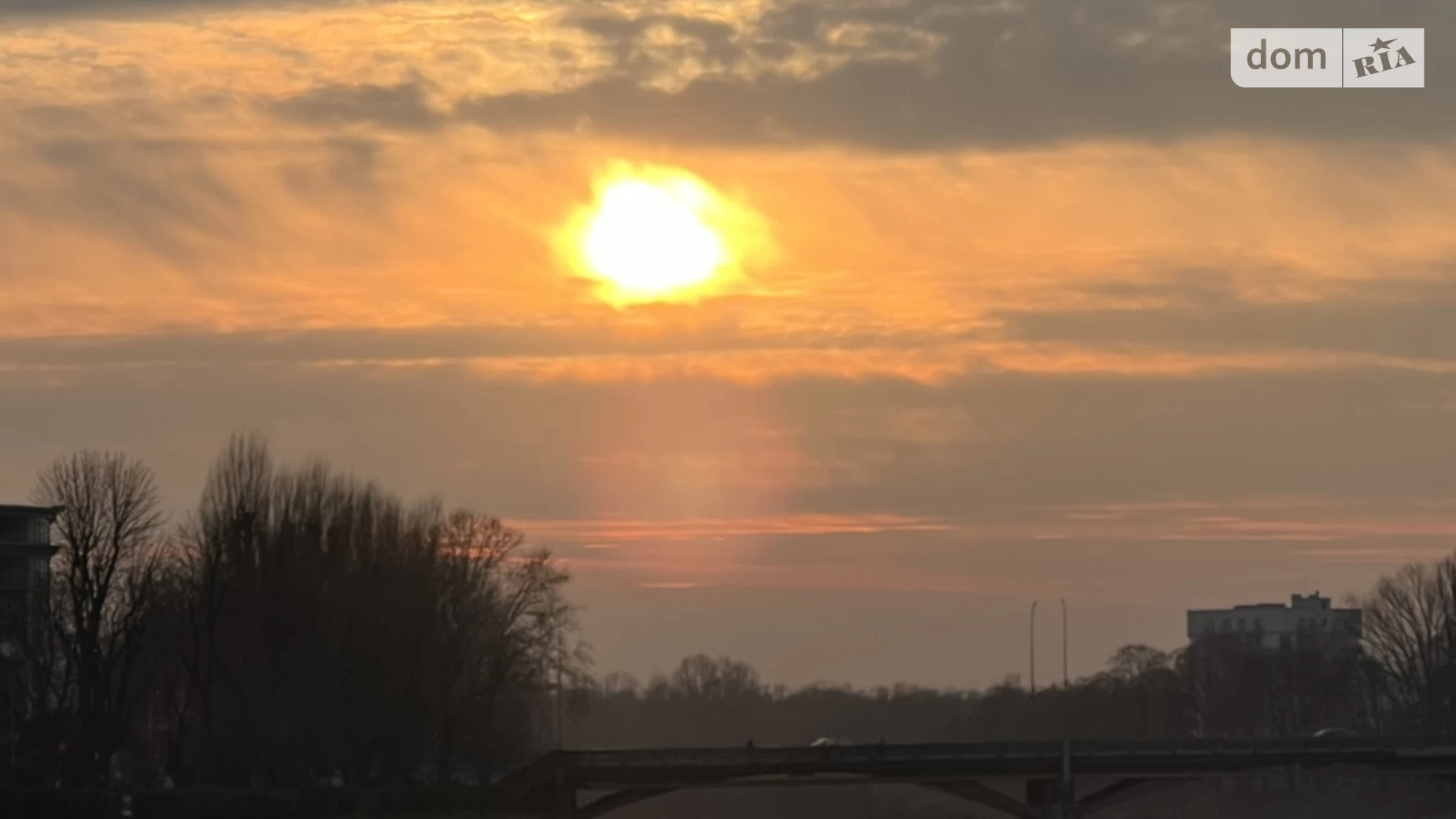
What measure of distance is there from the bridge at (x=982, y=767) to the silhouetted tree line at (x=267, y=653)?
431cm

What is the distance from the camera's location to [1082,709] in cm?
19362

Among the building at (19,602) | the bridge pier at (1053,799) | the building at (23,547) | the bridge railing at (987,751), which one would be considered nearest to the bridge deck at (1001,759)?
the bridge railing at (987,751)

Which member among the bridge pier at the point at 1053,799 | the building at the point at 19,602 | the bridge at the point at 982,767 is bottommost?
the bridge pier at the point at 1053,799

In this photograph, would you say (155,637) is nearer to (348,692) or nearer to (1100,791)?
(348,692)

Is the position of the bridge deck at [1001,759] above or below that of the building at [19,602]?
below

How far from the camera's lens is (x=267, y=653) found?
9456cm

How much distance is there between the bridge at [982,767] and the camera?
105500 millimetres

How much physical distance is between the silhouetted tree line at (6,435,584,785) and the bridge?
14.1 ft

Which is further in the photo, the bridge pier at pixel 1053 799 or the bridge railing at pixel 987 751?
the bridge pier at pixel 1053 799

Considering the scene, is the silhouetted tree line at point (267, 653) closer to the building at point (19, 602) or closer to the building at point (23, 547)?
the building at point (19, 602)

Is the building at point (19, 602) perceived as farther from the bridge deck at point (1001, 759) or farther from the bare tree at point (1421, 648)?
the bare tree at point (1421, 648)

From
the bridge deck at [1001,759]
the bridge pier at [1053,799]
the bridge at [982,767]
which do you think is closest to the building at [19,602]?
the bridge at [982,767]

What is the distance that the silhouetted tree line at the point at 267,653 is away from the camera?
91.9 metres

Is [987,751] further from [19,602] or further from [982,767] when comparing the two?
[19,602]
